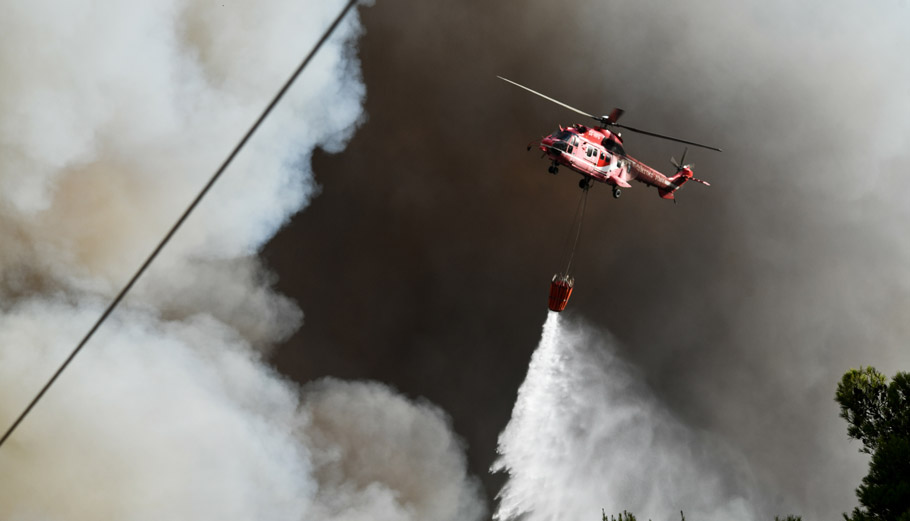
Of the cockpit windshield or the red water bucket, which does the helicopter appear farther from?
the red water bucket

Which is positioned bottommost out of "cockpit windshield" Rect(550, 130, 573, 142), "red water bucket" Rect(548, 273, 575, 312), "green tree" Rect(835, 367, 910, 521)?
"green tree" Rect(835, 367, 910, 521)

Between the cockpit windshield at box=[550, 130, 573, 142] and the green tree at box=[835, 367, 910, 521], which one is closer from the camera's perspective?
the green tree at box=[835, 367, 910, 521]

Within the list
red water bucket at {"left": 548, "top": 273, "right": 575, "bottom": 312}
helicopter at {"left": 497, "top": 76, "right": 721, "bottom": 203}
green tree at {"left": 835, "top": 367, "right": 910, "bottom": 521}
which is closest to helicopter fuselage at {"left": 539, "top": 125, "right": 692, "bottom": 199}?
helicopter at {"left": 497, "top": 76, "right": 721, "bottom": 203}

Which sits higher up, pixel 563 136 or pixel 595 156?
pixel 595 156

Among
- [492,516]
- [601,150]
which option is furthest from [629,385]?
[601,150]

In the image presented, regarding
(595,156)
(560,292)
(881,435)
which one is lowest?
(881,435)

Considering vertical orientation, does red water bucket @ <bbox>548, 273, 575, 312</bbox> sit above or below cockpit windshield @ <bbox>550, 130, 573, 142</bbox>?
below

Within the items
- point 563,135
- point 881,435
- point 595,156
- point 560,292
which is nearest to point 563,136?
point 563,135

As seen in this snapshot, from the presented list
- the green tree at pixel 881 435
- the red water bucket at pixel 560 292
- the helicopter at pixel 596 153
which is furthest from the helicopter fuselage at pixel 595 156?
the green tree at pixel 881 435

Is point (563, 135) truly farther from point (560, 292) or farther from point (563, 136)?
point (560, 292)

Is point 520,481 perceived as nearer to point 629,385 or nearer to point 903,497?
point 629,385
